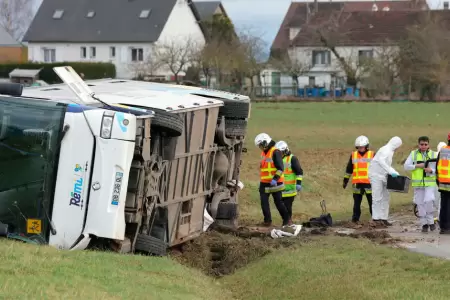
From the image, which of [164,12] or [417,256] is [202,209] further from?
[164,12]

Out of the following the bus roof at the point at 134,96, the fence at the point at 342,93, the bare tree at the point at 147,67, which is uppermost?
the bus roof at the point at 134,96

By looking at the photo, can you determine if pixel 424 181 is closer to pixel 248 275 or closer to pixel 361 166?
pixel 361 166

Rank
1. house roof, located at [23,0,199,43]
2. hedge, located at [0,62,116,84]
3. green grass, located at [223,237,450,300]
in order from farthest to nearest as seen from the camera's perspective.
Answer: house roof, located at [23,0,199,43]
hedge, located at [0,62,116,84]
green grass, located at [223,237,450,300]

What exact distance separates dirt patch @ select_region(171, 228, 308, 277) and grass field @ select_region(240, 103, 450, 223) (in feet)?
16.7

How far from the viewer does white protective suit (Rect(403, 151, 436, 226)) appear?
55.0 feet

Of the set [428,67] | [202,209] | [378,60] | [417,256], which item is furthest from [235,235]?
[378,60]

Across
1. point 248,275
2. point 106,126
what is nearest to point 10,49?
point 248,275

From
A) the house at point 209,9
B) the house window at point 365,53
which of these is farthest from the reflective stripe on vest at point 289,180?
the house at point 209,9

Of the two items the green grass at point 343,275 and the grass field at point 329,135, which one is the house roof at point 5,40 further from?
the green grass at point 343,275

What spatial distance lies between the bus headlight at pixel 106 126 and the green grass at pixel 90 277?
1301 mm

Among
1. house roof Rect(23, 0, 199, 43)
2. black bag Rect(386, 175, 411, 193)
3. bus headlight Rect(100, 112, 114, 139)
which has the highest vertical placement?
house roof Rect(23, 0, 199, 43)

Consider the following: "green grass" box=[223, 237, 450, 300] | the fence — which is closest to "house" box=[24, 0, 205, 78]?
the fence

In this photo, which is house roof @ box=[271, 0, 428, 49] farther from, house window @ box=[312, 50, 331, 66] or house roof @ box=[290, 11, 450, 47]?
house window @ box=[312, 50, 331, 66]

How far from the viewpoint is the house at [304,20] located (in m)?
92.8
